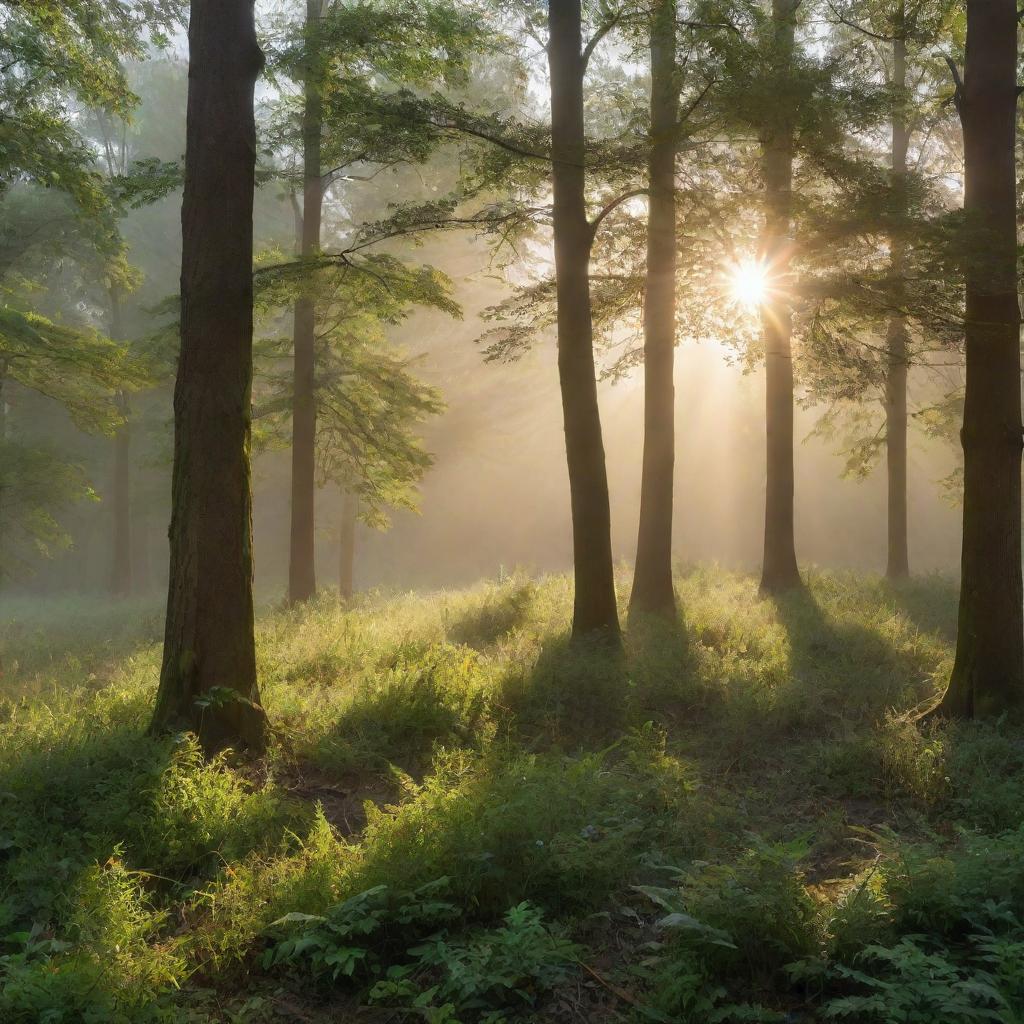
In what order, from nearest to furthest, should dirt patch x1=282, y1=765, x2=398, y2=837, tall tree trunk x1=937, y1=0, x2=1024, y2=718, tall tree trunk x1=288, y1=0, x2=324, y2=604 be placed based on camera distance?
dirt patch x1=282, y1=765, x2=398, y2=837
tall tree trunk x1=937, y1=0, x2=1024, y2=718
tall tree trunk x1=288, y1=0, x2=324, y2=604

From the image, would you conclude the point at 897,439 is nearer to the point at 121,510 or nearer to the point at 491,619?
the point at 491,619

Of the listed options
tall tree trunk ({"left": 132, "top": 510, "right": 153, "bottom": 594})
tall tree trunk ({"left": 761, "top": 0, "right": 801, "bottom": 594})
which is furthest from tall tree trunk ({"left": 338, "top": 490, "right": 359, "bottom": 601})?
tall tree trunk ({"left": 761, "top": 0, "right": 801, "bottom": 594})

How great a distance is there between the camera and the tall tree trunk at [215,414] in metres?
6.69

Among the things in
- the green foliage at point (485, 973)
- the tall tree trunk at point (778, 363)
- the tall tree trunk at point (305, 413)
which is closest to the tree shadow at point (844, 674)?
the tall tree trunk at point (778, 363)

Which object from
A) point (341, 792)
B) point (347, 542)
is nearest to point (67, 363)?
point (341, 792)

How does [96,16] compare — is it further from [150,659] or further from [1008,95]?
[1008,95]

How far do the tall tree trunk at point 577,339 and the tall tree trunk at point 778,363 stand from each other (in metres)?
2.44

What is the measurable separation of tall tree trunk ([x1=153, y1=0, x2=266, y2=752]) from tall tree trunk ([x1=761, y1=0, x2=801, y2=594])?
21.6 feet

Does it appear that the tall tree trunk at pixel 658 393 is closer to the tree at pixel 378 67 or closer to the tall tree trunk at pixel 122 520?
the tree at pixel 378 67

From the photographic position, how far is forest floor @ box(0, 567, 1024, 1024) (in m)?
3.67

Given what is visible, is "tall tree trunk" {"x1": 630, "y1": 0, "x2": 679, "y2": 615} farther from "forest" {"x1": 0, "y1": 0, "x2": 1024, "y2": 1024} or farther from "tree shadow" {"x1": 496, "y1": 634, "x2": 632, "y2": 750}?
"tree shadow" {"x1": 496, "y1": 634, "x2": 632, "y2": 750}

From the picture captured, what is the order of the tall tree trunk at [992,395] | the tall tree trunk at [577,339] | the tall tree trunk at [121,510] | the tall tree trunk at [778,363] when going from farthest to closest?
1. the tall tree trunk at [121,510]
2. the tall tree trunk at [778,363]
3. the tall tree trunk at [577,339]
4. the tall tree trunk at [992,395]

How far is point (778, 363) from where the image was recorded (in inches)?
588

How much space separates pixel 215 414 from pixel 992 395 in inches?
260
